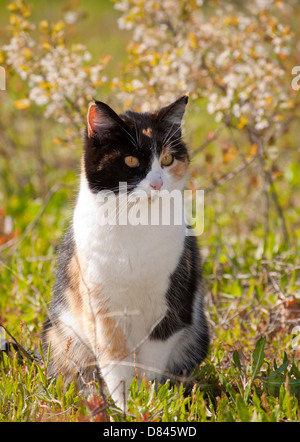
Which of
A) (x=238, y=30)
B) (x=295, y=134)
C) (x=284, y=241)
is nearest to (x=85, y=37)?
(x=295, y=134)

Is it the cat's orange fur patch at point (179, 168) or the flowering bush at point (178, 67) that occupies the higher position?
the flowering bush at point (178, 67)

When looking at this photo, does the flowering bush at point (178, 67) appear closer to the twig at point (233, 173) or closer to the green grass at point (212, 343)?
the twig at point (233, 173)

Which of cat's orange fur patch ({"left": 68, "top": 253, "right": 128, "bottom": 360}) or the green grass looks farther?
cat's orange fur patch ({"left": 68, "top": 253, "right": 128, "bottom": 360})

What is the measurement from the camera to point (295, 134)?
5.77 m

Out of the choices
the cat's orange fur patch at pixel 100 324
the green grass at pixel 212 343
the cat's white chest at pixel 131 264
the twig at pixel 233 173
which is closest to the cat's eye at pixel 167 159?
the cat's white chest at pixel 131 264

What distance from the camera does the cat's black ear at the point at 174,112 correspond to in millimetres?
2166

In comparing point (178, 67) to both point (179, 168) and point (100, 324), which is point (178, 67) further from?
point (100, 324)

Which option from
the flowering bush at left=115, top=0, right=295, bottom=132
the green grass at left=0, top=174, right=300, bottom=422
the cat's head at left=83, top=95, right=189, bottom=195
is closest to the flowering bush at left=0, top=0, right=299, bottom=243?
the flowering bush at left=115, top=0, right=295, bottom=132

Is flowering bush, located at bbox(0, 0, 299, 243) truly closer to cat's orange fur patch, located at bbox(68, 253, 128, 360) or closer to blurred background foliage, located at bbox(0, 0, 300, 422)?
blurred background foliage, located at bbox(0, 0, 300, 422)

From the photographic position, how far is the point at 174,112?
7.22ft

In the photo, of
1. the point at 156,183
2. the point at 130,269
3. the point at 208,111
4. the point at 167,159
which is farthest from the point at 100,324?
the point at 208,111

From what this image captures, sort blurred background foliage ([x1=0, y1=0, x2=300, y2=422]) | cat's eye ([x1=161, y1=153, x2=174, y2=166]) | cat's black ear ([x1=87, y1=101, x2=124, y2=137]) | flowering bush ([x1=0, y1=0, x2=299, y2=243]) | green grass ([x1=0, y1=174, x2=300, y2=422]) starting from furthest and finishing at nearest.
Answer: flowering bush ([x1=0, y1=0, x2=299, y2=243]), blurred background foliage ([x1=0, y1=0, x2=300, y2=422]), cat's eye ([x1=161, y1=153, x2=174, y2=166]), cat's black ear ([x1=87, y1=101, x2=124, y2=137]), green grass ([x1=0, y1=174, x2=300, y2=422])

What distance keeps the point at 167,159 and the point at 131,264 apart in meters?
0.46

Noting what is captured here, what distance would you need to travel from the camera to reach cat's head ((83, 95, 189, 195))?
2.02 m
